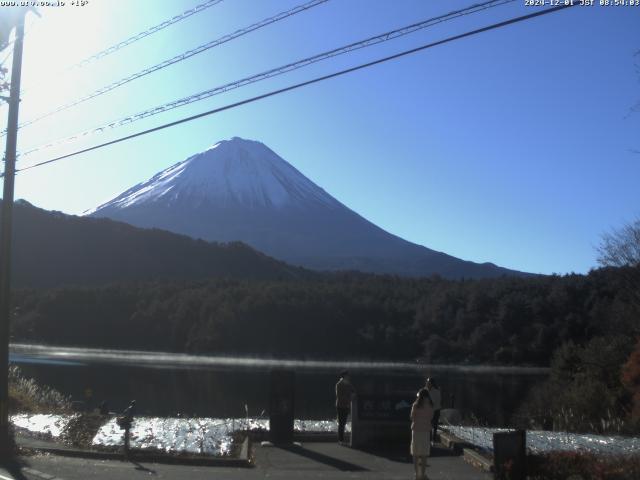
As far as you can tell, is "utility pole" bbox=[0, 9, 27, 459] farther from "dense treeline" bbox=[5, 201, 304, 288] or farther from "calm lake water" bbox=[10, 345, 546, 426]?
"dense treeline" bbox=[5, 201, 304, 288]

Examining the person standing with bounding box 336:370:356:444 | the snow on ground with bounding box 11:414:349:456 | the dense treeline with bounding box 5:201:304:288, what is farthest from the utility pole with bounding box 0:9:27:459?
the dense treeline with bounding box 5:201:304:288

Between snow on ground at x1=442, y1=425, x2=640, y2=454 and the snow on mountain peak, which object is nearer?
snow on ground at x1=442, y1=425, x2=640, y2=454

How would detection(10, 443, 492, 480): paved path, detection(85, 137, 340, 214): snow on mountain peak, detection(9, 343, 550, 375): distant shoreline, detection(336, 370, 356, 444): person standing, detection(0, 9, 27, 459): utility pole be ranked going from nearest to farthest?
detection(10, 443, 492, 480): paved path → detection(0, 9, 27, 459): utility pole → detection(336, 370, 356, 444): person standing → detection(9, 343, 550, 375): distant shoreline → detection(85, 137, 340, 214): snow on mountain peak

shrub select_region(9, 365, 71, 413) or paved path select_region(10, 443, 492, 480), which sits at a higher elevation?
shrub select_region(9, 365, 71, 413)

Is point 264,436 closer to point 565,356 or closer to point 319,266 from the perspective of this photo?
point 565,356

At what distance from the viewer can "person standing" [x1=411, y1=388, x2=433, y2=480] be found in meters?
11.5

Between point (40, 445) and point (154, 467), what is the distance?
2.90 m

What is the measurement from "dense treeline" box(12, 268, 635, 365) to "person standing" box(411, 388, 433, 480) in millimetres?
46567

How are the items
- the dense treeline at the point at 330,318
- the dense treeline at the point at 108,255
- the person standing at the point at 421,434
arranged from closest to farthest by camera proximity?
1. the person standing at the point at 421,434
2. the dense treeline at the point at 330,318
3. the dense treeline at the point at 108,255

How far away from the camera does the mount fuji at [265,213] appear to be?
499ft

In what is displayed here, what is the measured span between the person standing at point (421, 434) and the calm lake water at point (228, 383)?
1287 centimetres

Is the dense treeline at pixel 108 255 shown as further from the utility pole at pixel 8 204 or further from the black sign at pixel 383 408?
the black sign at pixel 383 408

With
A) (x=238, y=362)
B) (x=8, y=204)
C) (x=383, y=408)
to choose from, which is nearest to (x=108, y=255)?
(x=238, y=362)

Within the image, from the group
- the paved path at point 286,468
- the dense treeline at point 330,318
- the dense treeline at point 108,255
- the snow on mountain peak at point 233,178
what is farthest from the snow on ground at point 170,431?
the snow on mountain peak at point 233,178
